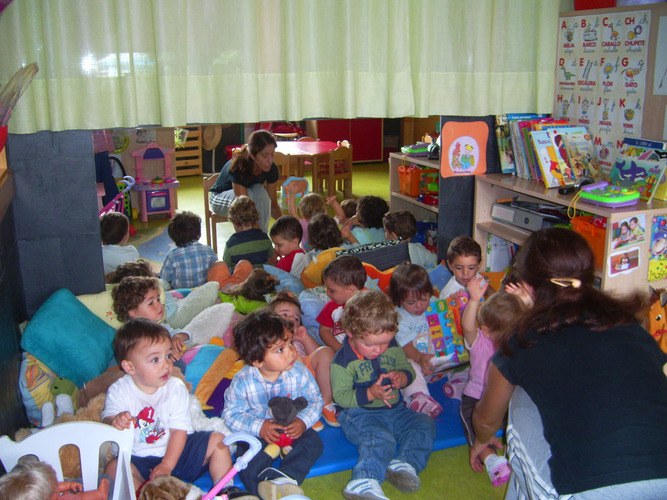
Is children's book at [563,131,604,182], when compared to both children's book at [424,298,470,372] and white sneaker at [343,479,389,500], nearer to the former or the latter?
children's book at [424,298,470,372]

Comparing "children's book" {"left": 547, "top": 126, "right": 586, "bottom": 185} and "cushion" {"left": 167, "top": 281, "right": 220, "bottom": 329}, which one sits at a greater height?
"children's book" {"left": 547, "top": 126, "right": 586, "bottom": 185}

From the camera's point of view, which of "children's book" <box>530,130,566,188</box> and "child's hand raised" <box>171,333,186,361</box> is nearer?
"child's hand raised" <box>171,333,186,361</box>

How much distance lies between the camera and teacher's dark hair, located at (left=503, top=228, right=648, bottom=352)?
1.69m

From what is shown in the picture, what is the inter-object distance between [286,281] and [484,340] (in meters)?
1.25

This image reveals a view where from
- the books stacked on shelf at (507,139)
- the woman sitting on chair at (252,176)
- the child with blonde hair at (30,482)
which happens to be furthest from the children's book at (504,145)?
the child with blonde hair at (30,482)

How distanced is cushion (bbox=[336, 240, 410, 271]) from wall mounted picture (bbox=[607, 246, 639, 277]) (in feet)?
3.73

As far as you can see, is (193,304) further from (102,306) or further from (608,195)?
(608,195)

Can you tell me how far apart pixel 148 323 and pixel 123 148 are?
16.4 ft

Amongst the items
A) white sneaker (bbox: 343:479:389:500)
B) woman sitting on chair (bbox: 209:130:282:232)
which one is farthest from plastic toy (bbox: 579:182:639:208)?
woman sitting on chair (bbox: 209:130:282:232)

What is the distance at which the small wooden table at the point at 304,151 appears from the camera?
6.32 meters

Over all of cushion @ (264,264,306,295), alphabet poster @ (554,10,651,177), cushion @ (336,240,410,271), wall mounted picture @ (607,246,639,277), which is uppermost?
alphabet poster @ (554,10,651,177)

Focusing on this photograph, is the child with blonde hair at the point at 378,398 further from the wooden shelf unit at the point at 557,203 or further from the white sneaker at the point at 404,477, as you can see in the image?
the wooden shelf unit at the point at 557,203

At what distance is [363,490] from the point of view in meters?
2.15

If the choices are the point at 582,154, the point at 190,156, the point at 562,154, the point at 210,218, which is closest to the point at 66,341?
the point at 562,154
